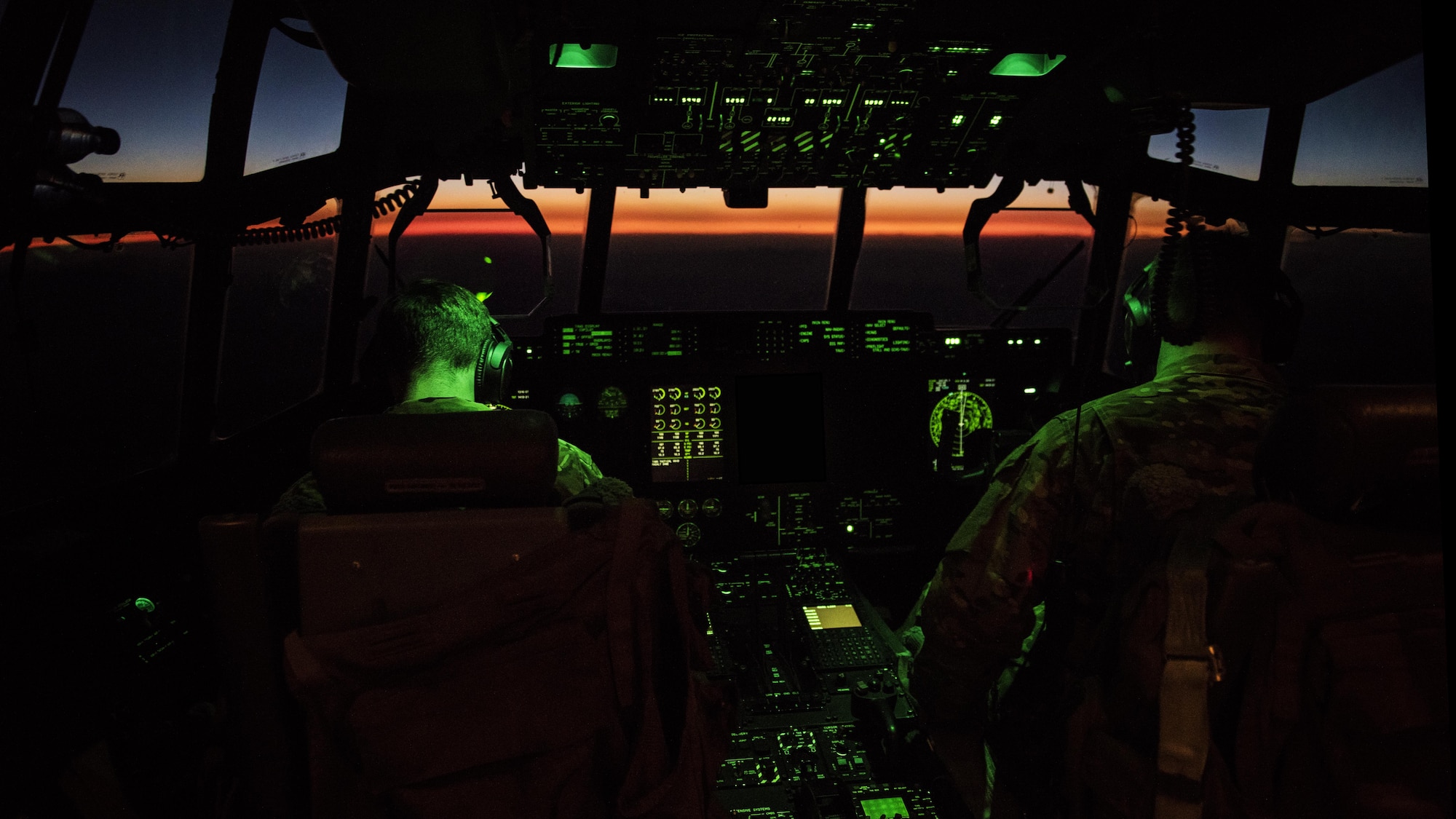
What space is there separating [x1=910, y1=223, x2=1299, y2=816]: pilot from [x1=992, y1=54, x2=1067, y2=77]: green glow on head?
18.2 inches

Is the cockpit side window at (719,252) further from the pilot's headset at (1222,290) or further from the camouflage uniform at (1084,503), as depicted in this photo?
the camouflage uniform at (1084,503)

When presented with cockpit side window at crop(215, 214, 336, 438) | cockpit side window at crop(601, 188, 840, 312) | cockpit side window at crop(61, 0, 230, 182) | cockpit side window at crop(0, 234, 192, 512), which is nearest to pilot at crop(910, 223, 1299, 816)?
cockpit side window at crop(0, 234, 192, 512)

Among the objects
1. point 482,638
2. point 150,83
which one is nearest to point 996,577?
point 482,638

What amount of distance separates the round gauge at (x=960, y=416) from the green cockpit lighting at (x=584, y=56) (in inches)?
60.0

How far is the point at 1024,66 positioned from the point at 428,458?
144 cm

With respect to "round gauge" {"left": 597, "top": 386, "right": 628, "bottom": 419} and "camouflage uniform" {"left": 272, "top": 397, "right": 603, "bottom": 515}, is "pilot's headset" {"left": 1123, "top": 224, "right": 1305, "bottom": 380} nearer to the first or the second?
"camouflage uniform" {"left": 272, "top": 397, "right": 603, "bottom": 515}

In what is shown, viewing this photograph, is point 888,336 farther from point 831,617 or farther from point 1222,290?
point 1222,290

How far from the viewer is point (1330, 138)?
8.99ft

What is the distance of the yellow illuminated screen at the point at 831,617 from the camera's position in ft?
7.29

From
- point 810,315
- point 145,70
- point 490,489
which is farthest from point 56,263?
point 810,315

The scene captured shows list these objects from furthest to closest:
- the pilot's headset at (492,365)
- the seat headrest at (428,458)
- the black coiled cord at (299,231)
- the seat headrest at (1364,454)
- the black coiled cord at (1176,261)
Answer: the black coiled cord at (299,231)
the pilot's headset at (492,365)
the black coiled cord at (1176,261)
the seat headrest at (428,458)
the seat headrest at (1364,454)

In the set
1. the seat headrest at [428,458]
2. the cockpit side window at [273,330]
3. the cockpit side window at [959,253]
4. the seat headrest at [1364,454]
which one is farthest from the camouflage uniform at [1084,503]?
the cockpit side window at [273,330]

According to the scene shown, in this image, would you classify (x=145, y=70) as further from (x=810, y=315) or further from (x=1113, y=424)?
(x=1113, y=424)

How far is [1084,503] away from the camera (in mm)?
1627
